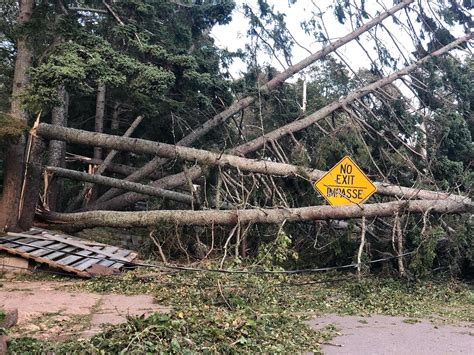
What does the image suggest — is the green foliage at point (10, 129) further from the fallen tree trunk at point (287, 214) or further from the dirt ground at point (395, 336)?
the dirt ground at point (395, 336)

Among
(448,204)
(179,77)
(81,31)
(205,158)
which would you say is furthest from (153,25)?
(448,204)

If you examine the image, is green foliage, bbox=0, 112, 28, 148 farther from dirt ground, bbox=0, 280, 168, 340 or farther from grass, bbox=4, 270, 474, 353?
grass, bbox=4, 270, 474, 353

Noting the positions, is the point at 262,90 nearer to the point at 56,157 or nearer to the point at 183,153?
the point at 183,153

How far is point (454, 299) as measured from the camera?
8.64 meters

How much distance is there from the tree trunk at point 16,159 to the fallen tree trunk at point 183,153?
0.63 meters

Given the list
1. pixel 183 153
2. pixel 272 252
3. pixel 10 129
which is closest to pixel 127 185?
pixel 183 153

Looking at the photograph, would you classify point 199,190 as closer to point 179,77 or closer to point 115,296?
point 179,77

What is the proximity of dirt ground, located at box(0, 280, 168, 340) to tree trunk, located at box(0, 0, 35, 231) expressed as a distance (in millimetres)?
2378

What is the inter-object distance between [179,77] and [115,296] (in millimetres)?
6084

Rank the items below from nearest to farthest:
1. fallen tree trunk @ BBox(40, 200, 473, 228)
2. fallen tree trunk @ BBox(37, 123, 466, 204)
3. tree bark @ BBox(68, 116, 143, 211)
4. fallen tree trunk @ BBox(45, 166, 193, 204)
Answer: fallen tree trunk @ BBox(40, 200, 473, 228)
fallen tree trunk @ BBox(37, 123, 466, 204)
fallen tree trunk @ BBox(45, 166, 193, 204)
tree bark @ BBox(68, 116, 143, 211)

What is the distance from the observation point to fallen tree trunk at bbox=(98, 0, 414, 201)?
13195 mm

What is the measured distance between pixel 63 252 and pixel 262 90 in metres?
7.06

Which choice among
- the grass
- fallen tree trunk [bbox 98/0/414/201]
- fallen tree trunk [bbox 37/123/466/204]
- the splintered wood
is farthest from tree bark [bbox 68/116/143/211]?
the grass

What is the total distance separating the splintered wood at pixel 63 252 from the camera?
27.4 ft
